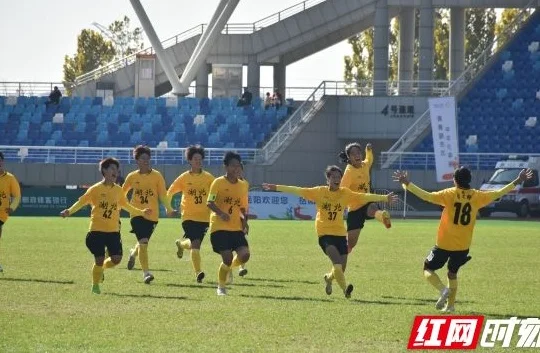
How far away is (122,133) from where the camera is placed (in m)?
66.9

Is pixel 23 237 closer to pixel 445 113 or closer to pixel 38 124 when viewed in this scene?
pixel 445 113

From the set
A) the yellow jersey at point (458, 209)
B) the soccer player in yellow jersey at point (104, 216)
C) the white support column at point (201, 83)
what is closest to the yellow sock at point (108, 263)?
the soccer player in yellow jersey at point (104, 216)

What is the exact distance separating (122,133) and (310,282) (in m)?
43.6

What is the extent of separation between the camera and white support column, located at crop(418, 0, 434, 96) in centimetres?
6744

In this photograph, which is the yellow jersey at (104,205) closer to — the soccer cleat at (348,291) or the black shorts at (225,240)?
the black shorts at (225,240)

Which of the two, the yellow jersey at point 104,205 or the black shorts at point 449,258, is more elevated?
the yellow jersey at point 104,205

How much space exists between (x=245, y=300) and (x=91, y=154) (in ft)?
144

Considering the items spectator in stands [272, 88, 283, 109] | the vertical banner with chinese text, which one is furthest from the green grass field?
spectator in stands [272, 88, 283, 109]

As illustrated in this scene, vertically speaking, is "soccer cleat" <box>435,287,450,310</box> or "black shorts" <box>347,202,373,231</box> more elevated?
"black shorts" <box>347,202,373,231</box>

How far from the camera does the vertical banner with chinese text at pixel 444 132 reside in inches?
2218

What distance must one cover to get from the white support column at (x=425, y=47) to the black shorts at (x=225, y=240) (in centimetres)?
4660

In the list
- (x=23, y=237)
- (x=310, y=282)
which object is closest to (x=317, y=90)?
(x=23, y=237)

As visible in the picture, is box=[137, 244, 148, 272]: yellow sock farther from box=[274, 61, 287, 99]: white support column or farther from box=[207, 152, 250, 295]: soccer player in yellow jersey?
box=[274, 61, 287, 99]: white support column

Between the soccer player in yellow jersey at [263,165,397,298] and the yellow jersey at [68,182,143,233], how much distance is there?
2.39m
